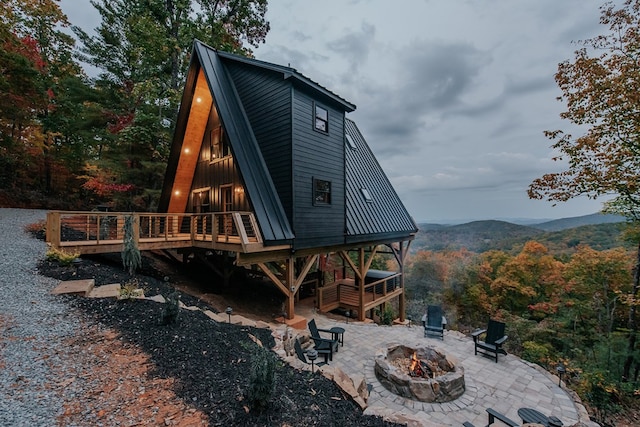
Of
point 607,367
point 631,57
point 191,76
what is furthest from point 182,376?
point 607,367

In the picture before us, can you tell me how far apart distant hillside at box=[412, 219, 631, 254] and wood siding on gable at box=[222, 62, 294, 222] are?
37.1 ft

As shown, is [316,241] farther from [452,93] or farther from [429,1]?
[452,93]

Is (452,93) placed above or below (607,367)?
above

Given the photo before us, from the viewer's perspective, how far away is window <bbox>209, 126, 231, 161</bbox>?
10.2 m

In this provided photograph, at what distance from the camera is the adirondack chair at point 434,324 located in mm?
8247

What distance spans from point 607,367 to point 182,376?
1503 cm

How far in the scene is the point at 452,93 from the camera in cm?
1967

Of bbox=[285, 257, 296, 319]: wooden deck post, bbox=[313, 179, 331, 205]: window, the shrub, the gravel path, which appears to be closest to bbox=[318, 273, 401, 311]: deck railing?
bbox=[285, 257, 296, 319]: wooden deck post

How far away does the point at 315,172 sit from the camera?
8859 millimetres

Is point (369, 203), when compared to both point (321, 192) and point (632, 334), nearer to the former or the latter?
point (321, 192)

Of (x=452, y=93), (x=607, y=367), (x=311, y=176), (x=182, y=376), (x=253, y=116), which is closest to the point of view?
(x=182, y=376)

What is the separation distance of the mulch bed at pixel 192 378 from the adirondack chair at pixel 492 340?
5409 mm

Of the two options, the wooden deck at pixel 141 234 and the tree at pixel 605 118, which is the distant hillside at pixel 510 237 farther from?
the wooden deck at pixel 141 234

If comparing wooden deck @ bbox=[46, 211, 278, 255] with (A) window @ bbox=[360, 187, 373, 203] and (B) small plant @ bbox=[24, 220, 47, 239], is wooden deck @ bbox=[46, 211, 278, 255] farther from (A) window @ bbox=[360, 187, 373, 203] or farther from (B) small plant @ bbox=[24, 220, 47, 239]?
(A) window @ bbox=[360, 187, 373, 203]
